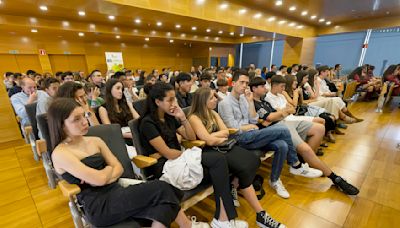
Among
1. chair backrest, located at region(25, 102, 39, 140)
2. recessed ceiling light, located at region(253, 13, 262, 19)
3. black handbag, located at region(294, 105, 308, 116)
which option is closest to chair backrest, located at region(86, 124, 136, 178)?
chair backrest, located at region(25, 102, 39, 140)

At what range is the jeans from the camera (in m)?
1.93

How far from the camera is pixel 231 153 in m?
1.65

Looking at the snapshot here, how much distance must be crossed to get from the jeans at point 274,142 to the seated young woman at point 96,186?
3.42ft

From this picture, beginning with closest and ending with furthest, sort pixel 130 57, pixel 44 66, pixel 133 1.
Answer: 1. pixel 133 1
2. pixel 44 66
3. pixel 130 57

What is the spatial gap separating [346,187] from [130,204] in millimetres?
2142

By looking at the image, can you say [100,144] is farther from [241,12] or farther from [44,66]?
[44,66]

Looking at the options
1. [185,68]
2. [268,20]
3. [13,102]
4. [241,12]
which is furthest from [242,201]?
[185,68]

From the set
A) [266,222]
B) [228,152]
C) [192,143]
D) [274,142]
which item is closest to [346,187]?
[274,142]

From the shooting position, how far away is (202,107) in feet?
6.14

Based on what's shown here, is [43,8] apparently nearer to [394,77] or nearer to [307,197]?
[307,197]

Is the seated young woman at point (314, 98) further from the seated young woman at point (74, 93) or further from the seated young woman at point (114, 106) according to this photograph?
the seated young woman at point (74, 93)

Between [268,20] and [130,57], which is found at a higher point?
[268,20]

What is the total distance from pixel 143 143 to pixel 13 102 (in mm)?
2957

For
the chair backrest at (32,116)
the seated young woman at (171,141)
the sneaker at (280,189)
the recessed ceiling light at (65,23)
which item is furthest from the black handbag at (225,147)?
the recessed ceiling light at (65,23)
